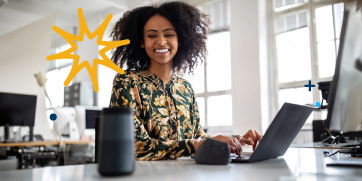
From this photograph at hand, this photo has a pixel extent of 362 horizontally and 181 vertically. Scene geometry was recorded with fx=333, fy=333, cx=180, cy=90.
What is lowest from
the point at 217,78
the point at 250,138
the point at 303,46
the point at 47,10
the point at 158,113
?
the point at 250,138

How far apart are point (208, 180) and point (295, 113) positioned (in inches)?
19.5

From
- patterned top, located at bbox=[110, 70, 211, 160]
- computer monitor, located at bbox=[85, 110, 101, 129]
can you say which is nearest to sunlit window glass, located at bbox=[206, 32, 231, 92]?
computer monitor, located at bbox=[85, 110, 101, 129]

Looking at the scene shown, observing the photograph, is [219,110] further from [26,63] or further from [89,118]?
[26,63]

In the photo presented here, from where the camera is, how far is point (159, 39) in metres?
1.42

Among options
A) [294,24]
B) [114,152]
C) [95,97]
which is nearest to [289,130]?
[114,152]

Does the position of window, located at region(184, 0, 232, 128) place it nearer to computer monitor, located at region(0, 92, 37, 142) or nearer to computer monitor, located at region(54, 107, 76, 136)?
computer monitor, located at region(54, 107, 76, 136)

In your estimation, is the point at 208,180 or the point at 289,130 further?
the point at 289,130

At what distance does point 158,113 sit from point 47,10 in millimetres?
5717

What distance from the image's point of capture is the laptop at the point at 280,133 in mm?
913

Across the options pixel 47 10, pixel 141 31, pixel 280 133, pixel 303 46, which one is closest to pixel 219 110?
pixel 303 46

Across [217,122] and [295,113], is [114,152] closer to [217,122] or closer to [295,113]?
[295,113]

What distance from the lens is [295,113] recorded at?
38.9 inches

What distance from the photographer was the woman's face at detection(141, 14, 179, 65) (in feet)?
4.65

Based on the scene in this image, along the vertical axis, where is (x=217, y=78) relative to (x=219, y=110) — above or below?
above
